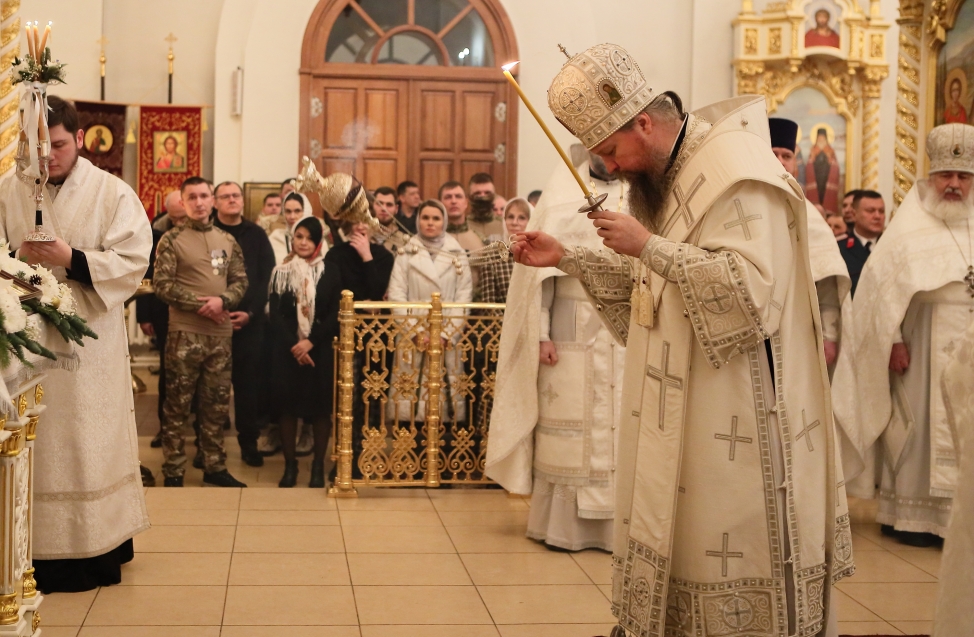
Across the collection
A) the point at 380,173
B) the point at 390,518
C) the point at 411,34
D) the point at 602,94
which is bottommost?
the point at 390,518

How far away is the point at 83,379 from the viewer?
4309mm

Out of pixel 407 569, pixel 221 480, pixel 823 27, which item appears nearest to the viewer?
pixel 407 569

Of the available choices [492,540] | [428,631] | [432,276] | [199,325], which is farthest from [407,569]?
[432,276]

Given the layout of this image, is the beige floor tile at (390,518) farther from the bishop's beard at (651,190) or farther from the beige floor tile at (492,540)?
the bishop's beard at (651,190)

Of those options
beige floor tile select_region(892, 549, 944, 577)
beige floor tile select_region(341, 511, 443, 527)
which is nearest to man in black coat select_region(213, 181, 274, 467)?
beige floor tile select_region(341, 511, 443, 527)

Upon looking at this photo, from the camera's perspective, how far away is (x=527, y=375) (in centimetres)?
521

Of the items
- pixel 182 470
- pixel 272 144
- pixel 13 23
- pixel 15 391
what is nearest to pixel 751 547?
pixel 15 391

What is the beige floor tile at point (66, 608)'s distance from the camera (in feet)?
13.0

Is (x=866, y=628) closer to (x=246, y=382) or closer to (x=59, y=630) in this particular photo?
(x=59, y=630)

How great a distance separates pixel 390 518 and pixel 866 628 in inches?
96.8

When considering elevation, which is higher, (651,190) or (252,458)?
(651,190)

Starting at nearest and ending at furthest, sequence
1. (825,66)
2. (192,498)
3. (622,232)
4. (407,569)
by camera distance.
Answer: (622,232)
(407,569)
(192,498)
(825,66)

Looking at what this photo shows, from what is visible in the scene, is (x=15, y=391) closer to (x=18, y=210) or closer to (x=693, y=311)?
(x=18, y=210)

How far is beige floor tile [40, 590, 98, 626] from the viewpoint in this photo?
396cm
